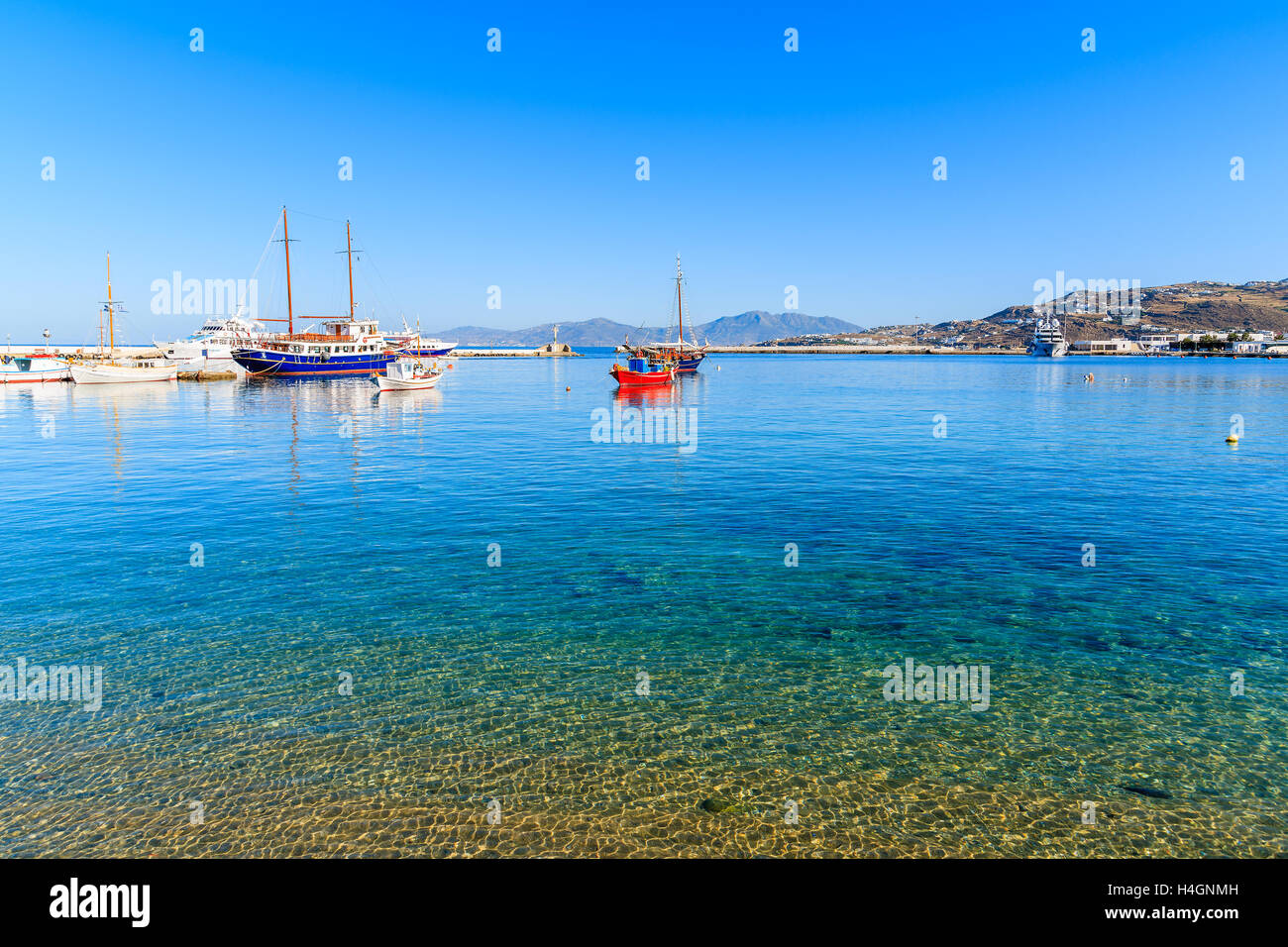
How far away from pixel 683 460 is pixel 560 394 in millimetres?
58381

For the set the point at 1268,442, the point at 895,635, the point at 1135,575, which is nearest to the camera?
the point at 895,635

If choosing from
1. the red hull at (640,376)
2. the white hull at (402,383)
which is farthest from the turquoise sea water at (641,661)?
the red hull at (640,376)

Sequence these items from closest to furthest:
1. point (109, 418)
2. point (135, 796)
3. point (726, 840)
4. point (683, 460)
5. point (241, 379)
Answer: point (726, 840) → point (135, 796) → point (683, 460) → point (109, 418) → point (241, 379)

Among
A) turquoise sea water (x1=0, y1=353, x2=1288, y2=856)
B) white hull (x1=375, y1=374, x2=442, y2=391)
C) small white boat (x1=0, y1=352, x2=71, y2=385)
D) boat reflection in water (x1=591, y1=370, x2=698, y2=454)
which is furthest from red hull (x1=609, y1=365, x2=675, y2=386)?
small white boat (x1=0, y1=352, x2=71, y2=385)

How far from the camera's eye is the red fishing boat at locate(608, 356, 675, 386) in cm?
9094

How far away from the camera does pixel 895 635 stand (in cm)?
1365

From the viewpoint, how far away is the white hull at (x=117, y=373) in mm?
87869

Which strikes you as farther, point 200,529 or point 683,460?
point 683,460

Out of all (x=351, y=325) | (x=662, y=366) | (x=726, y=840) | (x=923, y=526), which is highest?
(x=351, y=325)

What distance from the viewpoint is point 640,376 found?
91750 mm

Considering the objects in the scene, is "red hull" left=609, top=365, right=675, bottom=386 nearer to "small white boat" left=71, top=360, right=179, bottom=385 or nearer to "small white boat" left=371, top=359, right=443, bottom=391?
"small white boat" left=371, top=359, right=443, bottom=391

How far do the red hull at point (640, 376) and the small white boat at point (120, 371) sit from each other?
218 ft
